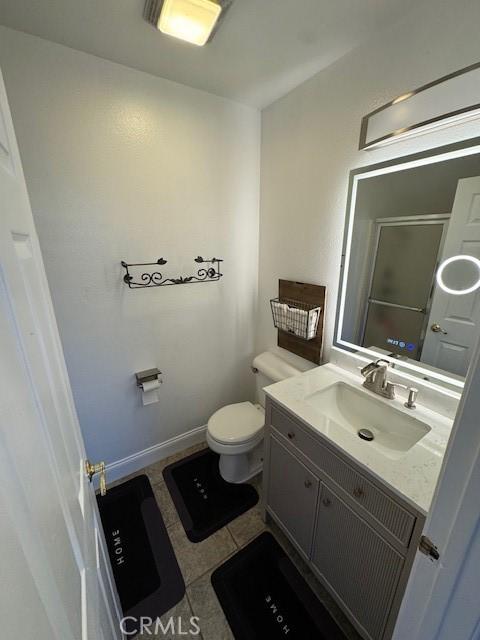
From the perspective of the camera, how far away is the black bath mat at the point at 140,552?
127cm

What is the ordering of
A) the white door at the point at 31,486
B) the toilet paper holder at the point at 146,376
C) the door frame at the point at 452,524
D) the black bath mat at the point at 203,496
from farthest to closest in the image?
the toilet paper holder at the point at 146,376, the black bath mat at the point at 203,496, the door frame at the point at 452,524, the white door at the point at 31,486

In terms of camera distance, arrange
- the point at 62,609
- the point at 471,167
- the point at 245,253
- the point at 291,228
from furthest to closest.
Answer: the point at 245,253, the point at 291,228, the point at 471,167, the point at 62,609

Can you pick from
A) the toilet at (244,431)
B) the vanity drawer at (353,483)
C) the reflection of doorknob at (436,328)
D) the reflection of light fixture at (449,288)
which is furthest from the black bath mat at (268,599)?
the reflection of light fixture at (449,288)

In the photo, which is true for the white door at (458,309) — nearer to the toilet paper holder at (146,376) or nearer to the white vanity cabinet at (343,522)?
the white vanity cabinet at (343,522)

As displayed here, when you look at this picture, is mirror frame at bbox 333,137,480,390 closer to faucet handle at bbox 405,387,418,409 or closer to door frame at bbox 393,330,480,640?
faucet handle at bbox 405,387,418,409

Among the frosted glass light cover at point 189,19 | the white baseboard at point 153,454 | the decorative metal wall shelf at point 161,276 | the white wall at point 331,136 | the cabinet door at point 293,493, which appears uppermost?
the frosted glass light cover at point 189,19

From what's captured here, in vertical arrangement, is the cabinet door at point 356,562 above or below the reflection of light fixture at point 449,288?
below

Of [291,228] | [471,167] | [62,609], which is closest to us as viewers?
[62,609]

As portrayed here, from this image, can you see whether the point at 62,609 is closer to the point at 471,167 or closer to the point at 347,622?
the point at 347,622

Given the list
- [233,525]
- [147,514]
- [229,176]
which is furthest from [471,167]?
[147,514]

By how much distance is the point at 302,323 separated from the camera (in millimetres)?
1640

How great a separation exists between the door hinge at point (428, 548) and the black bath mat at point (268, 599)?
3.24 ft

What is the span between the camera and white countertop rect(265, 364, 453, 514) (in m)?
0.85

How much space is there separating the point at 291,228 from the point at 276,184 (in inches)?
13.0
